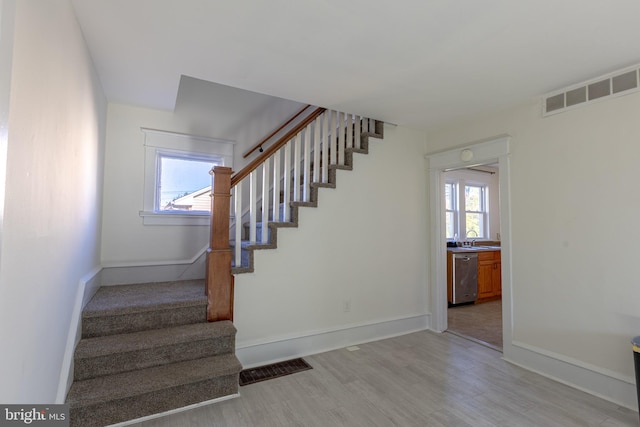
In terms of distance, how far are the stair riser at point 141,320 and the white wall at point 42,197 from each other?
32 cm

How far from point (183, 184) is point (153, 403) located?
2.23m

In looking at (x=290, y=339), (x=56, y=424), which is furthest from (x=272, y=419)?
(x=56, y=424)

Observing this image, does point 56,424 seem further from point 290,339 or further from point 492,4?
point 492,4

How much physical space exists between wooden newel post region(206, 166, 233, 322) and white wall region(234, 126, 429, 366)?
5.9 inches

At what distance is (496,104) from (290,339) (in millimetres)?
3064

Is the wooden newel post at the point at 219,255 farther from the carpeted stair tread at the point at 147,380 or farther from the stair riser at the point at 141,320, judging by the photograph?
the carpeted stair tread at the point at 147,380

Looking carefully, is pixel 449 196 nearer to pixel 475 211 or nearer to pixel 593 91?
pixel 475 211

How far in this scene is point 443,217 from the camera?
383 cm

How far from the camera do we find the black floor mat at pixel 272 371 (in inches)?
100

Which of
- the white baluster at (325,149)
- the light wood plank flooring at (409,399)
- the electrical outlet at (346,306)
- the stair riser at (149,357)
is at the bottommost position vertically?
the light wood plank flooring at (409,399)

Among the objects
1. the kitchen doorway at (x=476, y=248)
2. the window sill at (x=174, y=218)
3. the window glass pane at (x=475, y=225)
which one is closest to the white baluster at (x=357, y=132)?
the kitchen doorway at (x=476, y=248)

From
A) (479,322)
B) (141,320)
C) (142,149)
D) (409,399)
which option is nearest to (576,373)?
(409,399)

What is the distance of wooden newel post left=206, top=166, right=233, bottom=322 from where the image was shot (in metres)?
2.58

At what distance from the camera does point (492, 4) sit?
162cm
